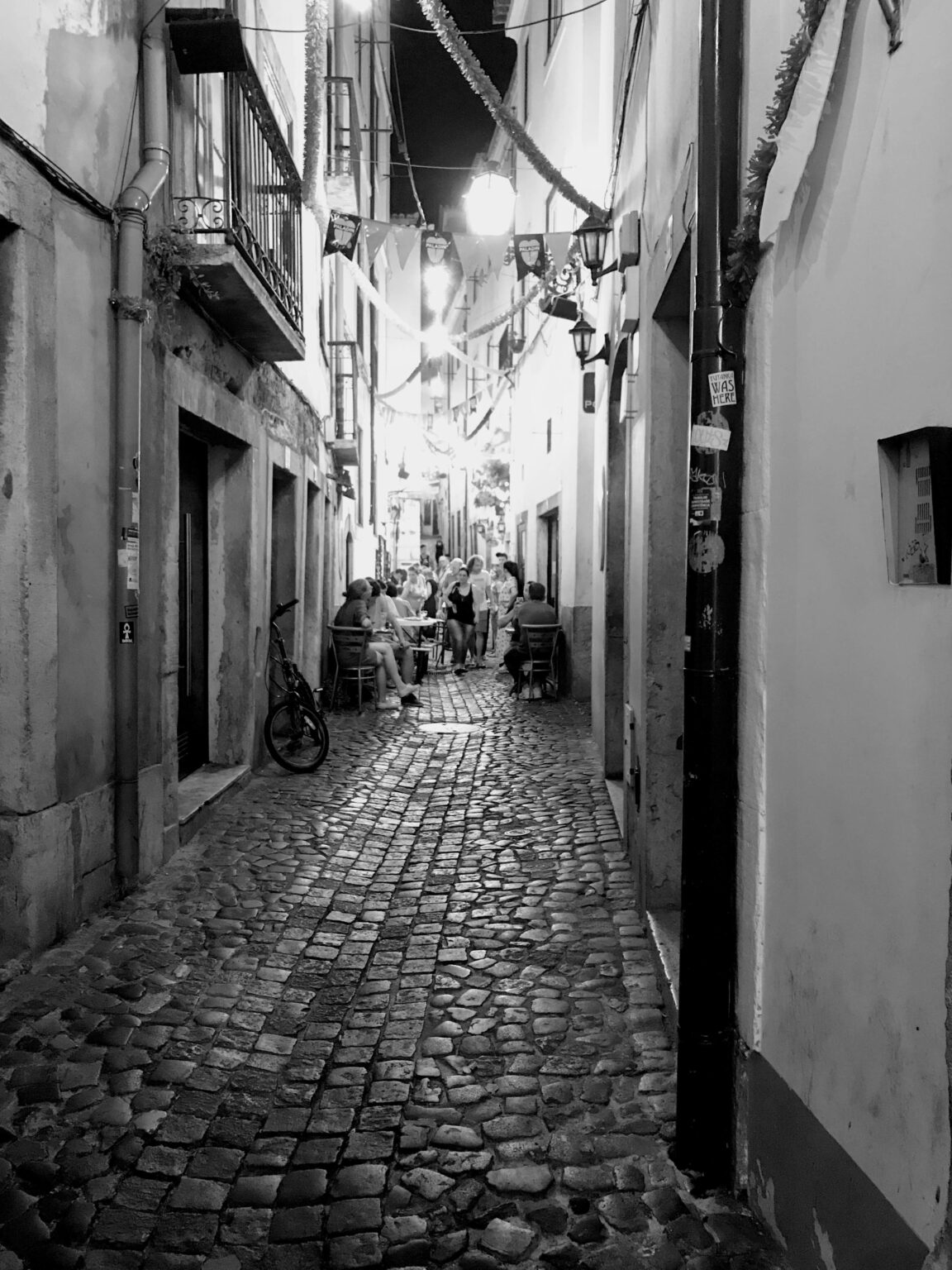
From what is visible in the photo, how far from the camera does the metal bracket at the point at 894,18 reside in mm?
1855

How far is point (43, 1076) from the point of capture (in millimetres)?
3350

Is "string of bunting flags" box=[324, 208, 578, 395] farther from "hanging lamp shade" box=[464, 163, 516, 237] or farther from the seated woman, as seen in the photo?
the seated woman

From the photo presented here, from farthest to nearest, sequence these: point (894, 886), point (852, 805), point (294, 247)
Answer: point (294, 247), point (852, 805), point (894, 886)

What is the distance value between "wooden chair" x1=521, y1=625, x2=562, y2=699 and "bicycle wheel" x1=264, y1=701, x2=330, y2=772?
Answer: 14.5 ft

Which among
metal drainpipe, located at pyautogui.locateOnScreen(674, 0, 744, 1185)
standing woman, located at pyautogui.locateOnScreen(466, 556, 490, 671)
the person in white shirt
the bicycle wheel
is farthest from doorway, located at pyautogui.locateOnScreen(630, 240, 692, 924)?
the person in white shirt

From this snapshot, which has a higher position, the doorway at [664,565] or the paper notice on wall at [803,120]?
the paper notice on wall at [803,120]

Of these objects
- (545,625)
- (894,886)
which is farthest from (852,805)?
(545,625)

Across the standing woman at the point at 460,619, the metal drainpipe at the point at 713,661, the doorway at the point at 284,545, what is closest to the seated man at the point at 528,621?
the standing woman at the point at 460,619

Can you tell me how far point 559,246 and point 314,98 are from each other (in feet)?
9.17

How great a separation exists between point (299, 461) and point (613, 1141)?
8608 millimetres

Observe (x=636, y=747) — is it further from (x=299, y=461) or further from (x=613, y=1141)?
(x=299, y=461)

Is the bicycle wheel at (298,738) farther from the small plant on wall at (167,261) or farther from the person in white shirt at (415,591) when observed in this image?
the person in white shirt at (415,591)

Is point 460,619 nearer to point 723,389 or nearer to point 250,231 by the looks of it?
point 250,231

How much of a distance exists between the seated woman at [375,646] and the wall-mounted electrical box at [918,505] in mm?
10110
